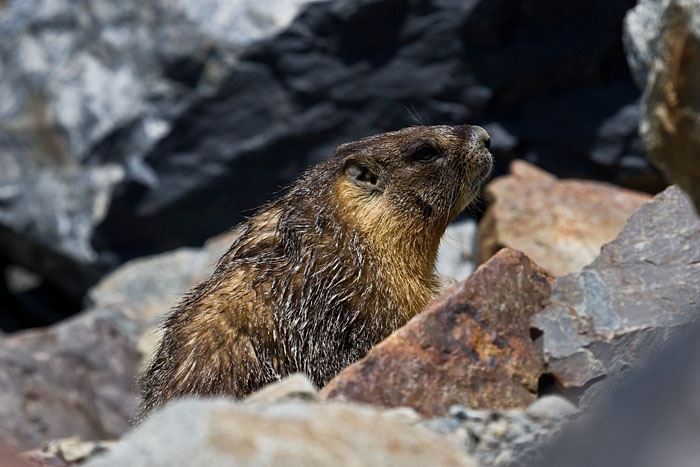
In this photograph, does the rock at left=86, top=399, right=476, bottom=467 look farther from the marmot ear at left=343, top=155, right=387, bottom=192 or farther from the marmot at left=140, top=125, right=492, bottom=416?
the marmot ear at left=343, top=155, right=387, bottom=192

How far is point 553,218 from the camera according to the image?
34.2 ft

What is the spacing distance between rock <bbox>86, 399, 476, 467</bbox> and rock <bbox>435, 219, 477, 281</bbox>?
7731 millimetres

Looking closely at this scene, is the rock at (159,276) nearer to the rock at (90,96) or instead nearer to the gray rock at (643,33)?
the rock at (90,96)

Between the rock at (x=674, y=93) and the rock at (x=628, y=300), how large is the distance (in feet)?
2.73

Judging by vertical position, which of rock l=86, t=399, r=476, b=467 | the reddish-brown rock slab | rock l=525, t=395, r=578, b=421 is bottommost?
the reddish-brown rock slab

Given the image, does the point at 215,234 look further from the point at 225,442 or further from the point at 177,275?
the point at 225,442

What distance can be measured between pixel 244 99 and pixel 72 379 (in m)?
4.05

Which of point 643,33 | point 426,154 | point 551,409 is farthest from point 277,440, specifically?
point 426,154

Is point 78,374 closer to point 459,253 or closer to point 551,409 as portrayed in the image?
point 459,253

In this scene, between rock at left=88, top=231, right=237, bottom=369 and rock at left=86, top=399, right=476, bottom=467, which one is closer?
rock at left=86, top=399, right=476, bottom=467

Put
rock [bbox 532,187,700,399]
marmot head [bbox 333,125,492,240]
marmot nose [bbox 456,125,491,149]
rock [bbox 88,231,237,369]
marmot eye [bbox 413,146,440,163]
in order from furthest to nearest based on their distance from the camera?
rock [bbox 88,231,237,369] → marmot nose [bbox 456,125,491,149] → marmot eye [bbox 413,146,440,163] → marmot head [bbox 333,125,492,240] → rock [bbox 532,187,700,399]

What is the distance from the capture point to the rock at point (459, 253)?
11594mm

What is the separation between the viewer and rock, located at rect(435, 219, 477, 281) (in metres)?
11.6

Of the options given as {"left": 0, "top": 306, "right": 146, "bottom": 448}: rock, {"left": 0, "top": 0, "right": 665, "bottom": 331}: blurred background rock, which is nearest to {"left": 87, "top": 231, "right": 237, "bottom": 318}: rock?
{"left": 0, "top": 0, "right": 665, "bottom": 331}: blurred background rock
